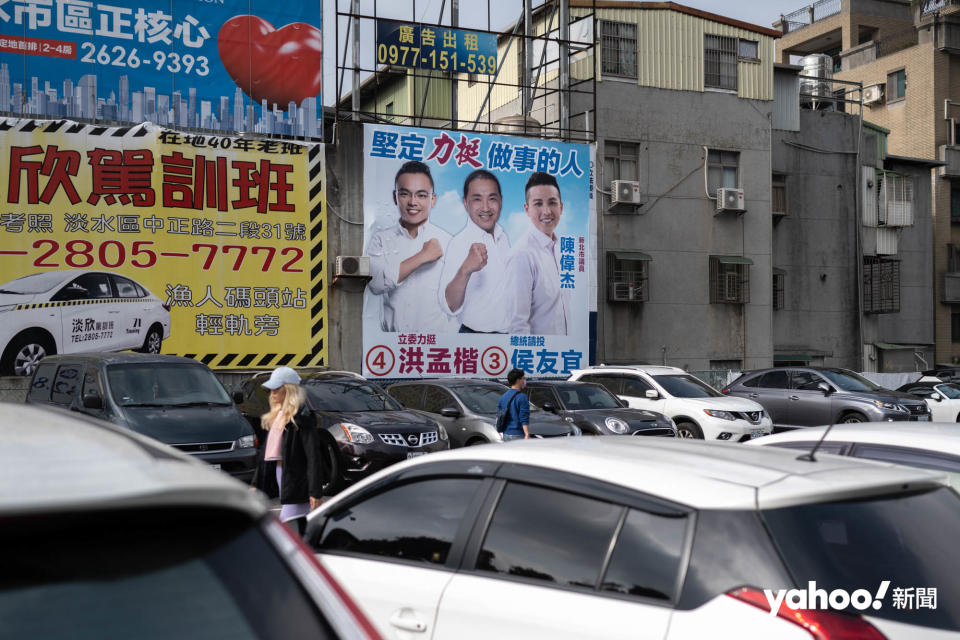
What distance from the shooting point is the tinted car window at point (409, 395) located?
54.8 ft

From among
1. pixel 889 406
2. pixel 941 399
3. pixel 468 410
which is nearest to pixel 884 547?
pixel 468 410

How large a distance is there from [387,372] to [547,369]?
405 cm

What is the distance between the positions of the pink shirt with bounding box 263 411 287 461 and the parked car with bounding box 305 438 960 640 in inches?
128

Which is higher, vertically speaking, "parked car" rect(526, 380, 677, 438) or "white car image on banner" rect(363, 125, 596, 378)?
"white car image on banner" rect(363, 125, 596, 378)

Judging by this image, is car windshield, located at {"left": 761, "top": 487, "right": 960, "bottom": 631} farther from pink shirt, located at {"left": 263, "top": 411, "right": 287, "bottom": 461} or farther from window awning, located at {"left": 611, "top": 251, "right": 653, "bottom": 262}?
window awning, located at {"left": 611, "top": 251, "right": 653, "bottom": 262}

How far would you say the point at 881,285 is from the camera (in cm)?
3659

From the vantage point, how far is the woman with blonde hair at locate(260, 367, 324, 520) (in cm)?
746

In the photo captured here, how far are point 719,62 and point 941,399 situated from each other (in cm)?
1301

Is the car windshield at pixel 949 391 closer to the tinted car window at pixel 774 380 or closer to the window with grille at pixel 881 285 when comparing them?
the tinted car window at pixel 774 380

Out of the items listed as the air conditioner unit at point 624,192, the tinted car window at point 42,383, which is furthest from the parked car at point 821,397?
the tinted car window at point 42,383

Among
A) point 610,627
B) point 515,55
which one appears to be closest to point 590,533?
point 610,627

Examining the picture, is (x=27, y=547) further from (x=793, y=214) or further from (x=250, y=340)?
(x=793, y=214)

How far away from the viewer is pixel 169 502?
175cm

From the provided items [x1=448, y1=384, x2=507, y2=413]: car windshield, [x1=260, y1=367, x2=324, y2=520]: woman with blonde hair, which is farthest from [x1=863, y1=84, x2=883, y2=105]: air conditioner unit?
[x1=260, y1=367, x2=324, y2=520]: woman with blonde hair
